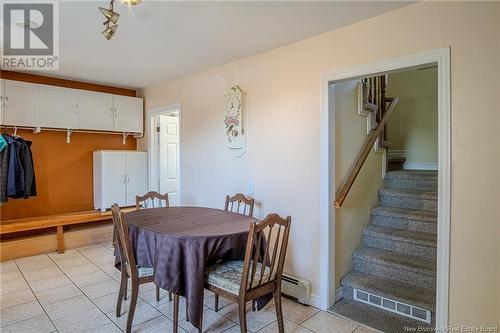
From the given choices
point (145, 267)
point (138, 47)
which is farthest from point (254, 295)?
point (138, 47)

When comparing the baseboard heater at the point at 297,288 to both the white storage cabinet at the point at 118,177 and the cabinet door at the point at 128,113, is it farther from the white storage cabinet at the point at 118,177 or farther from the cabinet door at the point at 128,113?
the cabinet door at the point at 128,113

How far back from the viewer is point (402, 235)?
3.01m

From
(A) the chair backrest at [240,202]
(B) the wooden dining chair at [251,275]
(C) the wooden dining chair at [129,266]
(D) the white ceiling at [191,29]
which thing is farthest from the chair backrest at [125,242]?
(D) the white ceiling at [191,29]

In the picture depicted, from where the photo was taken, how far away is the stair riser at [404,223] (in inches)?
119

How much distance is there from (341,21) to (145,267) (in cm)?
247

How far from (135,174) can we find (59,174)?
104 centimetres

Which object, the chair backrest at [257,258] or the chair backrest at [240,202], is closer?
the chair backrest at [257,258]

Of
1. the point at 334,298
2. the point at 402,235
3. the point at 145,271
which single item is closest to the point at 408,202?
the point at 402,235

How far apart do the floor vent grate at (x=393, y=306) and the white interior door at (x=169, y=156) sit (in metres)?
3.12

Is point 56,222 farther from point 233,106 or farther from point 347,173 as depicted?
point 347,173

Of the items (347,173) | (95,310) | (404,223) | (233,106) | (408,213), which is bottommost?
(95,310)

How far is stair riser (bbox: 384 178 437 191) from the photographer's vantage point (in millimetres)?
3412

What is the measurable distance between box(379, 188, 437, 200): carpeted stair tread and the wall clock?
174 centimetres

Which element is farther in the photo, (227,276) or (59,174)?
(59,174)
